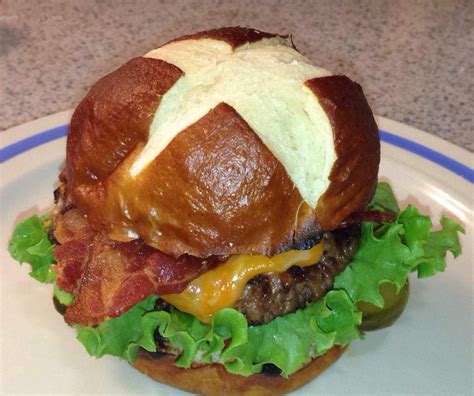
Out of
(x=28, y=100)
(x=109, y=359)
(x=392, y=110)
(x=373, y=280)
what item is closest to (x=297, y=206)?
(x=373, y=280)

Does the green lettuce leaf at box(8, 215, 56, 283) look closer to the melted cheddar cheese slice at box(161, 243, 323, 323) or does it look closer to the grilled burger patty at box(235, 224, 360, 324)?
the melted cheddar cheese slice at box(161, 243, 323, 323)

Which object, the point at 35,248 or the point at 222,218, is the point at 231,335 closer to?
the point at 222,218

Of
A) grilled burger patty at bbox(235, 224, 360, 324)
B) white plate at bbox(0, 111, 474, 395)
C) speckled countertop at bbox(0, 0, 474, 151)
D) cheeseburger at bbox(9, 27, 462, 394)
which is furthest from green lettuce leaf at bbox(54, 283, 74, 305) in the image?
speckled countertop at bbox(0, 0, 474, 151)

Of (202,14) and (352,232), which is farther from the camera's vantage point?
(202,14)

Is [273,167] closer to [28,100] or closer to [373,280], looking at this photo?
[373,280]

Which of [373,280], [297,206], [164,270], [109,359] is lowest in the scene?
[109,359]

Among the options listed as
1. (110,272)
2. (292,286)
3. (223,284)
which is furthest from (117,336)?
(292,286)
